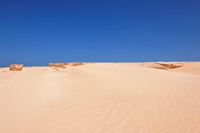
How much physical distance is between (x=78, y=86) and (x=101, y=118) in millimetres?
4295

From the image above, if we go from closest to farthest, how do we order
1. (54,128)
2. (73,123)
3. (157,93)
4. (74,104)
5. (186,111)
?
(54,128), (73,123), (186,111), (74,104), (157,93)

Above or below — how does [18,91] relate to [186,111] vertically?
above

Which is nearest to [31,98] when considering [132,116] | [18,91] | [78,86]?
[18,91]

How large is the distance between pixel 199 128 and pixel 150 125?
1.08 meters

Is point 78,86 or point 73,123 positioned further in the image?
point 78,86

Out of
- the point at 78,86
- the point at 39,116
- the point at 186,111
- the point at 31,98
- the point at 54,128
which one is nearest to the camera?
the point at 54,128

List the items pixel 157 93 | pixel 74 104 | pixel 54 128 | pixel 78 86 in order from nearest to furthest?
pixel 54 128 → pixel 74 104 → pixel 157 93 → pixel 78 86

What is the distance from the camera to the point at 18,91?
8805mm

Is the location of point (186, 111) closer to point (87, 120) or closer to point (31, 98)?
point (87, 120)

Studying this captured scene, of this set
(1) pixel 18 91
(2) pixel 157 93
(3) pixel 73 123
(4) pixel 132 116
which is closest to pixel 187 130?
(4) pixel 132 116

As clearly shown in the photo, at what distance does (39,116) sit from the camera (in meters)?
5.64

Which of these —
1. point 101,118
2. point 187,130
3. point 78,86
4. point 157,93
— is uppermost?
point 78,86

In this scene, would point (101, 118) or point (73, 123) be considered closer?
point (73, 123)

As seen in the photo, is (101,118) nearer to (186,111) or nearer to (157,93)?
(186,111)
